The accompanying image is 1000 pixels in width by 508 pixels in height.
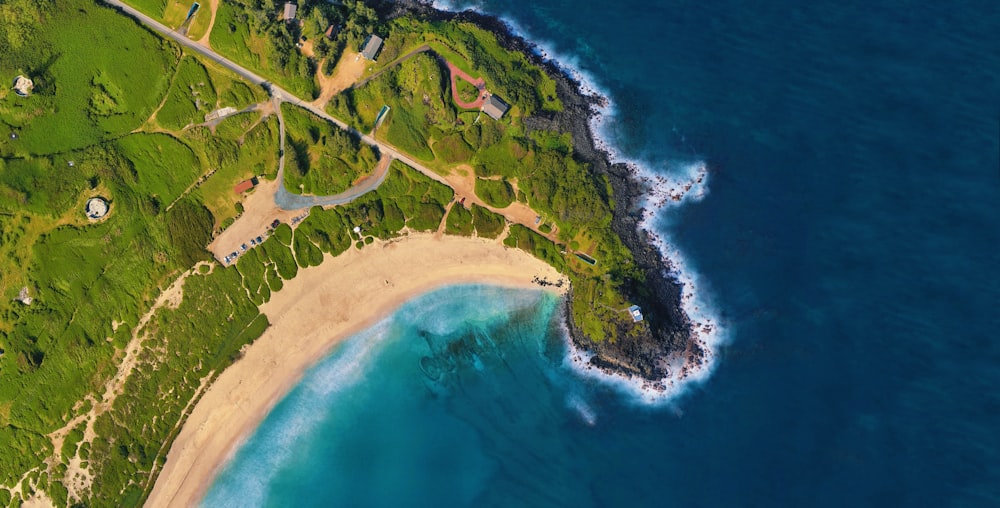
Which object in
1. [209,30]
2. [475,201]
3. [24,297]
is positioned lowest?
[475,201]

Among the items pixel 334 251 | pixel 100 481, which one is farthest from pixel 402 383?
pixel 100 481

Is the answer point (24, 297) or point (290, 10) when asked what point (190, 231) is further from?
point (290, 10)

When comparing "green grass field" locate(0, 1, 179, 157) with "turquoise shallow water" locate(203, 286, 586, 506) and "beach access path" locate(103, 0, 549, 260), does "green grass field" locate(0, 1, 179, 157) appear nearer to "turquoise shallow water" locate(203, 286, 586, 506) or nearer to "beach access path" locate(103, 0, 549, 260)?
"beach access path" locate(103, 0, 549, 260)

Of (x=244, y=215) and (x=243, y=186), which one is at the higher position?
(x=243, y=186)

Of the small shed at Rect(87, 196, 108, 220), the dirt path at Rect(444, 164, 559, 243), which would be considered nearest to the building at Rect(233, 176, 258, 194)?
the small shed at Rect(87, 196, 108, 220)

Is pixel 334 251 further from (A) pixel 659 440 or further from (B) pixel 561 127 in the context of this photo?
(A) pixel 659 440

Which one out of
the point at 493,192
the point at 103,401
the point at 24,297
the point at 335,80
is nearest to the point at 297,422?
the point at 103,401
